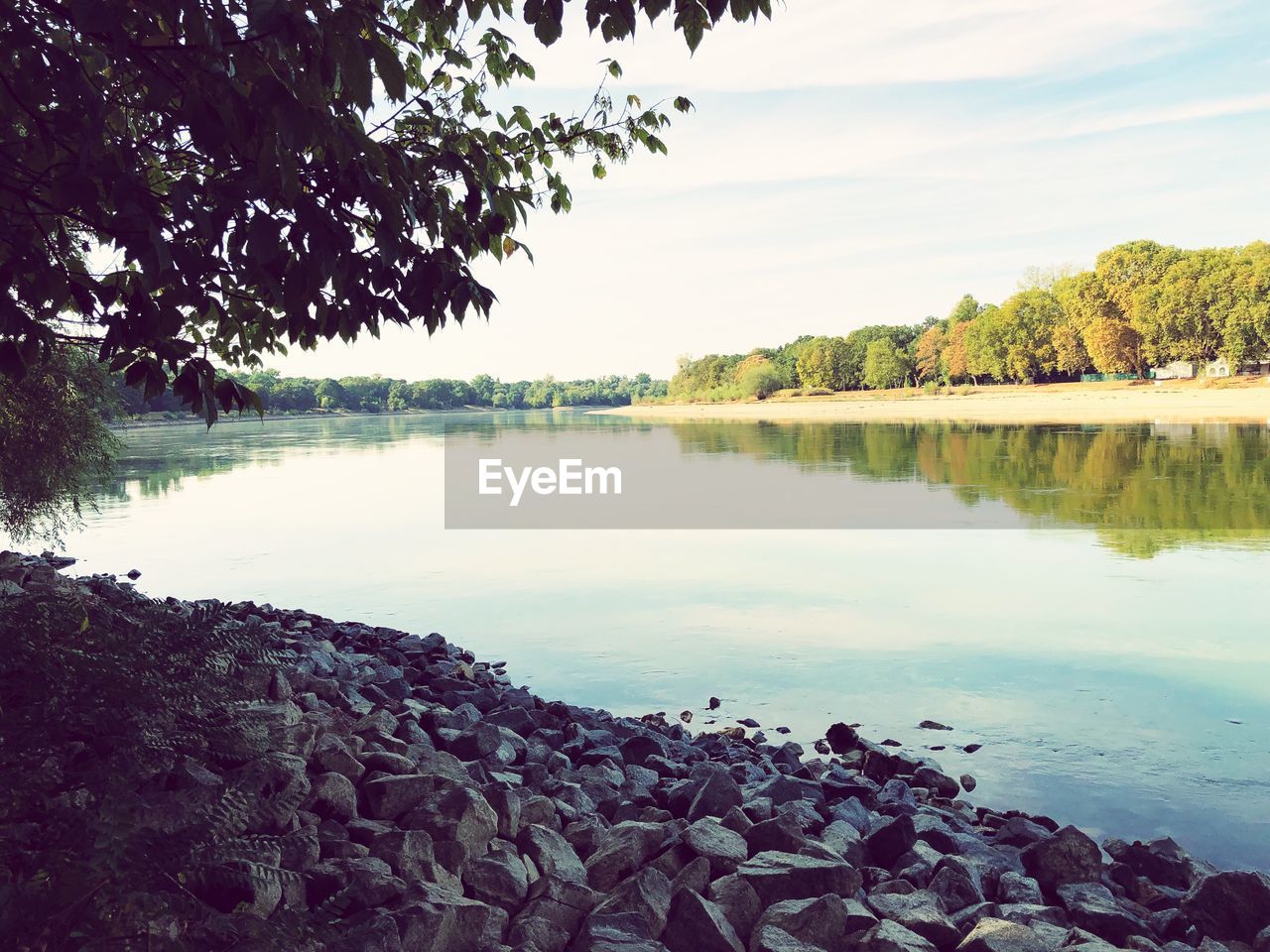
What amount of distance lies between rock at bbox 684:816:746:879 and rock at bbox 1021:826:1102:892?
1318mm

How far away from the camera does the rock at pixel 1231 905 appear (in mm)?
3689

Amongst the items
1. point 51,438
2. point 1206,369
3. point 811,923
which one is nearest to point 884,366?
point 1206,369

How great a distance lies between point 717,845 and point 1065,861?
1568 mm

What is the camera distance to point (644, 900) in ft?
10.7

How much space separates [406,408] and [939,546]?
139m

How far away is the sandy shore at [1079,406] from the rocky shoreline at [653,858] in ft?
140

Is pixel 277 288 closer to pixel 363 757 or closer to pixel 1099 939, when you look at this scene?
pixel 363 757

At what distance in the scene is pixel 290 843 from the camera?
3.24 meters

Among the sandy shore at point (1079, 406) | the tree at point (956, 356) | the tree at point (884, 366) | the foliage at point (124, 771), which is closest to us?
the foliage at point (124, 771)

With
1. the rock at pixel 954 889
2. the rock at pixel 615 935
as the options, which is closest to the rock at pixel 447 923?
the rock at pixel 615 935

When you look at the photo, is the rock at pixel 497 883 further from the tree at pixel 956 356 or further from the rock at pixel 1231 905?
the tree at pixel 956 356

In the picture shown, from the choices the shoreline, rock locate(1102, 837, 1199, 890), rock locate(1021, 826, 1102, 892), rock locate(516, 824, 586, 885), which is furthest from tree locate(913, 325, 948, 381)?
rock locate(516, 824, 586, 885)

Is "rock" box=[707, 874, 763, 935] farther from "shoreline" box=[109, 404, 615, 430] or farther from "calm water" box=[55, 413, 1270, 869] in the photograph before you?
"shoreline" box=[109, 404, 615, 430]

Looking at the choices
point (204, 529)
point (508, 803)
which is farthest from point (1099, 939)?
point (204, 529)
